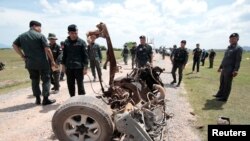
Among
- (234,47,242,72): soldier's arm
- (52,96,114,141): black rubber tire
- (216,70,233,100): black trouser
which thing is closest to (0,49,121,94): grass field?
(52,96,114,141): black rubber tire

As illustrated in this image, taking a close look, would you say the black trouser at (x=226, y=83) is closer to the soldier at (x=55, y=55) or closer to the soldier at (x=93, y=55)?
the soldier at (x=93, y=55)

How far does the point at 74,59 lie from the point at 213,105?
4.63m

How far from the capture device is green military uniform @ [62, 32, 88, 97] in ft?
24.8

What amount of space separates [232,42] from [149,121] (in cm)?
568

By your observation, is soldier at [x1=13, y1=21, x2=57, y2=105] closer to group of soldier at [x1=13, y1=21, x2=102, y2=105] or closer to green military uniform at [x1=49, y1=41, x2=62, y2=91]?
group of soldier at [x1=13, y1=21, x2=102, y2=105]

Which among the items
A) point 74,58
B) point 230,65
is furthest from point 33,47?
point 230,65

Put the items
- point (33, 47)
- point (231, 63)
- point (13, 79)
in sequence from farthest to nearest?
1. point (13, 79)
2. point (231, 63)
3. point (33, 47)

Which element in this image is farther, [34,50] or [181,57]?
[181,57]

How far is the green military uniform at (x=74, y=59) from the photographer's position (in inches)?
297

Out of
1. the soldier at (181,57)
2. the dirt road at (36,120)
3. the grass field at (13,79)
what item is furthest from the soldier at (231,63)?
the grass field at (13,79)

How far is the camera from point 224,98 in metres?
9.93

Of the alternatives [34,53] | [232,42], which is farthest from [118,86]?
[232,42]

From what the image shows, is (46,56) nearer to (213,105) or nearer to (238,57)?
(213,105)

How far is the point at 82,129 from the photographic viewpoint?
4891 millimetres
